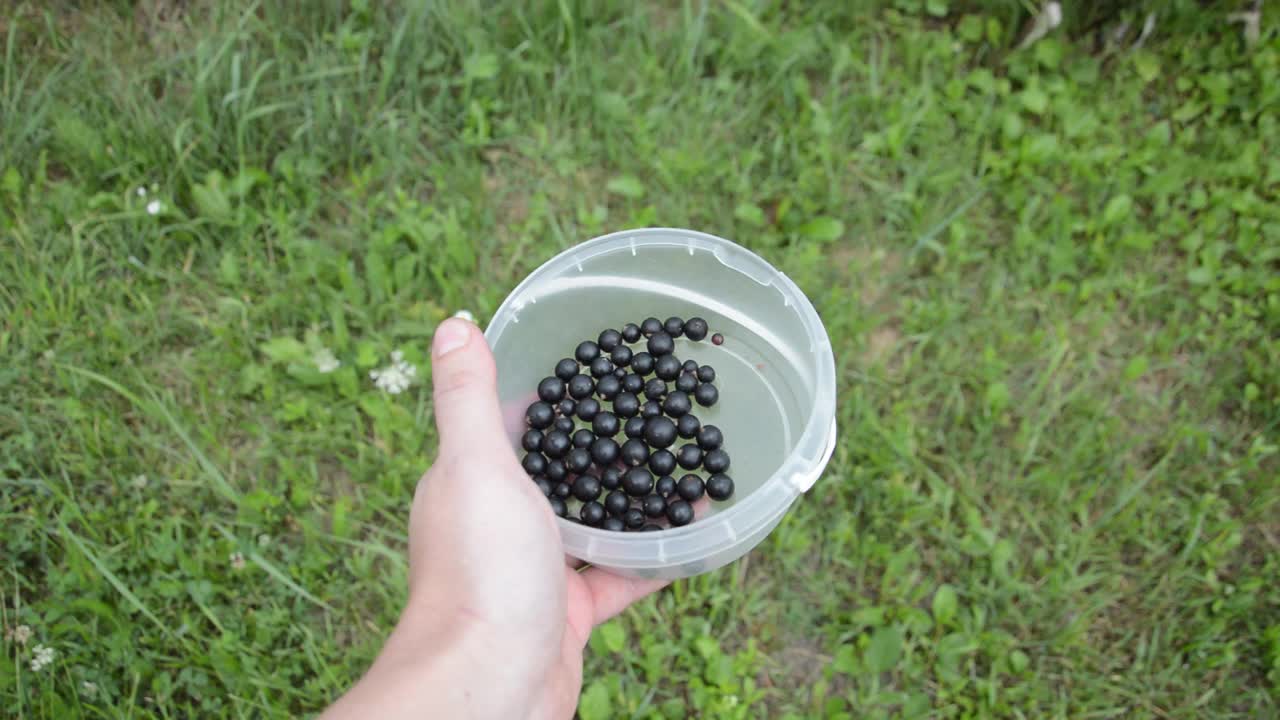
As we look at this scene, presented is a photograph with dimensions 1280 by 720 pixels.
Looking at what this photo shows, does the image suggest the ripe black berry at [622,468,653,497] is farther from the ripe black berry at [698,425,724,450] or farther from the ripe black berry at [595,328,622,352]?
the ripe black berry at [595,328,622,352]

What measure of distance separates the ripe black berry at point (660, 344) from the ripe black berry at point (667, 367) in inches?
0.6

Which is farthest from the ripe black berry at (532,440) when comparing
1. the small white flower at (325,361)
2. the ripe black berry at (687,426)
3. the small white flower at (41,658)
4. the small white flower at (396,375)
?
the small white flower at (41,658)

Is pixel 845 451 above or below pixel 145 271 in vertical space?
below

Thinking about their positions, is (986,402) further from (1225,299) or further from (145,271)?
(145,271)


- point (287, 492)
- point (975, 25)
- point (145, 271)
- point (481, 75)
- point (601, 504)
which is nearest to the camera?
point (601, 504)

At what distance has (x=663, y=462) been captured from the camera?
199 centimetres

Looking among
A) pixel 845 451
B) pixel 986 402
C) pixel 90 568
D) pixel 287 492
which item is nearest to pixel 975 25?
pixel 986 402

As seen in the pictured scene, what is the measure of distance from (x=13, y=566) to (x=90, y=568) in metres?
0.20

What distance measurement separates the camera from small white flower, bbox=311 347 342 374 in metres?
2.39

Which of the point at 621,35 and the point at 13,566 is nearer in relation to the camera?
the point at 13,566

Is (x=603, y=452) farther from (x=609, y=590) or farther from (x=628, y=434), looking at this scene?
(x=609, y=590)

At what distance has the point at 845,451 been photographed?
7.84 feet

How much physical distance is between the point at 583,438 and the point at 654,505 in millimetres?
222

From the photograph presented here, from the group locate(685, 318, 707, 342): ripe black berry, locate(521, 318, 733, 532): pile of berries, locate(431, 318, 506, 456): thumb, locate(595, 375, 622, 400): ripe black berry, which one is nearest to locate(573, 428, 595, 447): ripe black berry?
locate(521, 318, 733, 532): pile of berries
